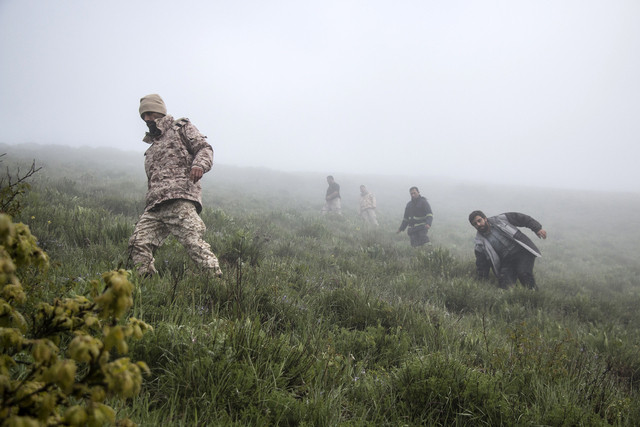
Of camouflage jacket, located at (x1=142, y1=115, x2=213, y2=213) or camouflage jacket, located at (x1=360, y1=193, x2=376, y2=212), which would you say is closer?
camouflage jacket, located at (x1=142, y1=115, x2=213, y2=213)

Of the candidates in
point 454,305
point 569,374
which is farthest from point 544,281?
point 569,374

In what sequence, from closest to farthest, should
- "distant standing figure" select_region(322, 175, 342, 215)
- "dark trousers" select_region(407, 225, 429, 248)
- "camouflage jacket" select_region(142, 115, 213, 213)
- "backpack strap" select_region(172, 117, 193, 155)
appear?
"camouflage jacket" select_region(142, 115, 213, 213)
"backpack strap" select_region(172, 117, 193, 155)
"dark trousers" select_region(407, 225, 429, 248)
"distant standing figure" select_region(322, 175, 342, 215)

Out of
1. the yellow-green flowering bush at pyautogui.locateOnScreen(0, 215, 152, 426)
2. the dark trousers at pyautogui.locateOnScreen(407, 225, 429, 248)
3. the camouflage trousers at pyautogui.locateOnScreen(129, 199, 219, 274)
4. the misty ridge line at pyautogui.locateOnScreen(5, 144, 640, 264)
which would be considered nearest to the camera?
the yellow-green flowering bush at pyautogui.locateOnScreen(0, 215, 152, 426)

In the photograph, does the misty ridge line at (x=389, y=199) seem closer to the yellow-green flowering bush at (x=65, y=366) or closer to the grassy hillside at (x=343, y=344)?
the grassy hillside at (x=343, y=344)

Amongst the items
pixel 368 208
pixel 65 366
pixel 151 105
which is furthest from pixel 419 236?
pixel 65 366

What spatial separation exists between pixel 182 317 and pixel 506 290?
19.1 feet

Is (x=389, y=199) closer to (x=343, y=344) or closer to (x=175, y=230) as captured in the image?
(x=175, y=230)

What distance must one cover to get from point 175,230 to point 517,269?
658 cm


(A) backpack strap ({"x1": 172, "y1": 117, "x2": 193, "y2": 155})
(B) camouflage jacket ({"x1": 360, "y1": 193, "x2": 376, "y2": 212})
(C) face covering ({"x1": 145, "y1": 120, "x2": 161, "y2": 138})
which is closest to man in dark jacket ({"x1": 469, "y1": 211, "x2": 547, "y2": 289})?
(A) backpack strap ({"x1": 172, "y1": 117, "x2": 193, "y2": 155})

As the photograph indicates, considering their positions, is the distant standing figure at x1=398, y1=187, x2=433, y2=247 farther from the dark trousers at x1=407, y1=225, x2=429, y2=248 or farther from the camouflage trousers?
the camouflage trousers

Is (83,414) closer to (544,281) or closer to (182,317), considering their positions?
(182,317)

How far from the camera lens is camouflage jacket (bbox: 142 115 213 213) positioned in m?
4.04

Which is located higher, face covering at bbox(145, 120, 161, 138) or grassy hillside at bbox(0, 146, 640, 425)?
face covering at bbox(145, 120, 161, 138)

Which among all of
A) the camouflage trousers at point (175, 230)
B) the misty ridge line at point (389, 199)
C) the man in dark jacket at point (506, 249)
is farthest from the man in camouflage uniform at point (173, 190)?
the man in dark jacket at point (506, 249)
